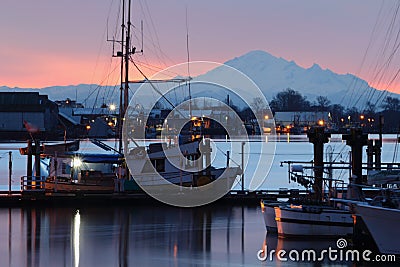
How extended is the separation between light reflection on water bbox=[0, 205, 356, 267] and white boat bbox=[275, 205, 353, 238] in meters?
0.40

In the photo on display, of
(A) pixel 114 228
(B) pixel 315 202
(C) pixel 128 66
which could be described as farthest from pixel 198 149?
(B) pixel 315 202

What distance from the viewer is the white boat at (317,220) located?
942 inches

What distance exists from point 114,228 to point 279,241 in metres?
6.29

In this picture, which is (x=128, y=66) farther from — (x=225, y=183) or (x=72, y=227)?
(x=72, y=227)

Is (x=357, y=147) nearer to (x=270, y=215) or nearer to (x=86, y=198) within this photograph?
(x=270, y=215)

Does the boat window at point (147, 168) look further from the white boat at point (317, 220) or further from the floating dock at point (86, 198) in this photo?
the white boat at point (317, 220)

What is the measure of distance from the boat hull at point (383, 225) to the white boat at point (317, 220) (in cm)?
258

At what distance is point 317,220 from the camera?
79.2ft

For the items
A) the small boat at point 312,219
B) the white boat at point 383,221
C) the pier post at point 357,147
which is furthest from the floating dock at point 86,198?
the white boat at point 383,221

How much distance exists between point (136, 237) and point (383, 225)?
876 cm

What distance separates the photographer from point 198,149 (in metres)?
38.1

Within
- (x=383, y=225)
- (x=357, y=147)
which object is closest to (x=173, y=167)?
(x=357, y=147)

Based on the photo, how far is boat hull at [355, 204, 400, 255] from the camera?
20312 millimetres

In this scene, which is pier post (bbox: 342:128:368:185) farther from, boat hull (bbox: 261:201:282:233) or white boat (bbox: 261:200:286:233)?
boat hull (bbox: 261:201:282:233)
